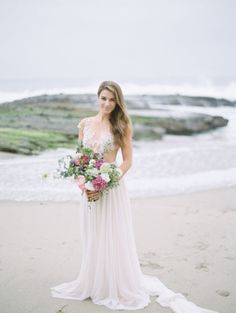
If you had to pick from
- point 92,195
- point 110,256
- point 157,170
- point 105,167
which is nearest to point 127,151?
point 105,167

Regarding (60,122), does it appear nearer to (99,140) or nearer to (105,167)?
(99,140)

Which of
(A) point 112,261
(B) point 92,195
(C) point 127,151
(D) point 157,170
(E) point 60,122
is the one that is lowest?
(A) point 112,261

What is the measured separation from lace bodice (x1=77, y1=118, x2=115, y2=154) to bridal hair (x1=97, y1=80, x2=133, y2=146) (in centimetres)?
7

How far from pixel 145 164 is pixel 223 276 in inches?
300

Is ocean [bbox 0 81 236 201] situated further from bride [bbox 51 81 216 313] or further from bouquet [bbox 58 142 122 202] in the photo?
bouquet [bbox 58 142 122 202]

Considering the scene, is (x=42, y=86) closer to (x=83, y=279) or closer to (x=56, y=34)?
(x=56, y=34)

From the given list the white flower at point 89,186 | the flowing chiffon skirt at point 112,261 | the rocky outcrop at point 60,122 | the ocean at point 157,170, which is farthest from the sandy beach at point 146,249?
the rocky outcrop at point 60,122

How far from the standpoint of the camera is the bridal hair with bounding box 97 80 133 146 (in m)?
3.37

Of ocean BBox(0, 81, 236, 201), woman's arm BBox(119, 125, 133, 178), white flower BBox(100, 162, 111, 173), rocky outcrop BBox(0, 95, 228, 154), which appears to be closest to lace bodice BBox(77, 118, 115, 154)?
woman's arm BBox(119, 125, 133, 178)

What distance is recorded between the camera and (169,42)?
149 feet

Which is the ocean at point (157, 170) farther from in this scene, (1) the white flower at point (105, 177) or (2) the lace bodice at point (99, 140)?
(1) the white flower at point (105, 177)

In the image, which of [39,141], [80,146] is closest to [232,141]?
[39,141]

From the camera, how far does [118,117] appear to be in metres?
3.47

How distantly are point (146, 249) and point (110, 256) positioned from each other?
163 centimetres
